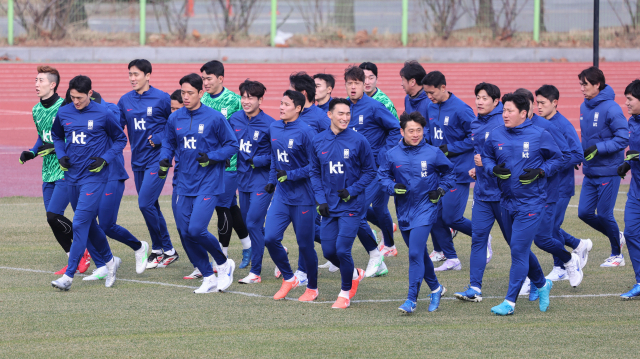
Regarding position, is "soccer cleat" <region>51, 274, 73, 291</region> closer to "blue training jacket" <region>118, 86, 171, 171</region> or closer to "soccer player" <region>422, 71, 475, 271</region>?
"blue training jacket" <region>118, 86, 171, 171</region>

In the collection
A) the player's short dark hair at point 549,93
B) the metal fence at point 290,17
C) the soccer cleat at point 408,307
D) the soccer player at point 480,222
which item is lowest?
the soccer cleat at point 408,307

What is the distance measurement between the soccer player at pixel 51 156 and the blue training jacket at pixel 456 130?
4.37m

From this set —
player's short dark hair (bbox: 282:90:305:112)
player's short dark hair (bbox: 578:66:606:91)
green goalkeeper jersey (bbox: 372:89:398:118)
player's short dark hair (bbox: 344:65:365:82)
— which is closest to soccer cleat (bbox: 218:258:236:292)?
player's short dark hair (bbox: 282:90:305:112)

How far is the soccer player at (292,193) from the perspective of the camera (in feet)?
27.7


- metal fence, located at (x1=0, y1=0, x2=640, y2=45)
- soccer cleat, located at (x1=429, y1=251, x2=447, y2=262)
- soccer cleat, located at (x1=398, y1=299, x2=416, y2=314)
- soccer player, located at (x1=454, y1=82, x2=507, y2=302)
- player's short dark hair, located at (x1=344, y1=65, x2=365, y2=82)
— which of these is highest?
metal fence, located at (x1=0, y1=0, x2=640, y2=45)

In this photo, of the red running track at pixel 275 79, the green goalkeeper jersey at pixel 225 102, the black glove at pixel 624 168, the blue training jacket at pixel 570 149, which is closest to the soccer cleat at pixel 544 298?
the blue training jacket at pixel 570 149

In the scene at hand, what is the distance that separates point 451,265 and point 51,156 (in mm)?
4872

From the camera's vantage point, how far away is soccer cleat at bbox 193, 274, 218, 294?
8.75m

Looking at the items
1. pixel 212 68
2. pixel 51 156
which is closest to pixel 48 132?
pixel 51 156

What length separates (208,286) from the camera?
345 inches

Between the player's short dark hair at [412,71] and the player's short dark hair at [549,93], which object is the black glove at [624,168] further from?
the player's short dark hair at [412,71]

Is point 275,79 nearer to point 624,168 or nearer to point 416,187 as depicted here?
point 624,168

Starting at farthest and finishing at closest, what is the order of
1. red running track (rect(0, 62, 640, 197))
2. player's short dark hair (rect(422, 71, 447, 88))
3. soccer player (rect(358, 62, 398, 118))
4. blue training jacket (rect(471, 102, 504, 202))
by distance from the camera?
red running track (rect(0, 62, 640, 197)), soccer player (rect(358, 62, 398, 118)), player's short dark hair (rect(422, 71, 447, 88)), blue training jacket (rect(471, 102, 504, 202))

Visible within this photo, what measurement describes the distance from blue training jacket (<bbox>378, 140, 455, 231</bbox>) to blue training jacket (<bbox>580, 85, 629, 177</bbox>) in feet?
9.36
